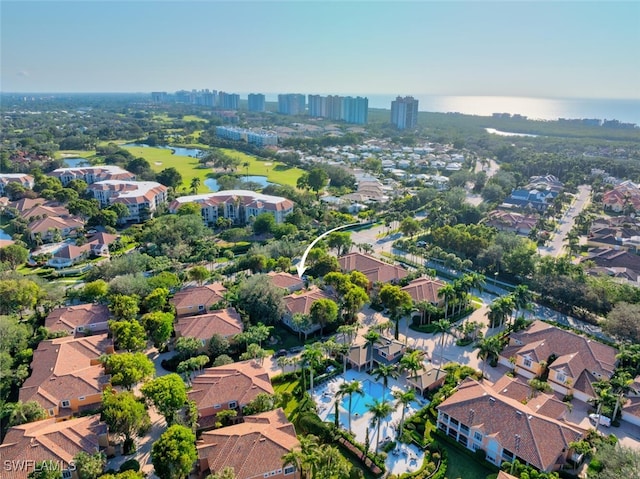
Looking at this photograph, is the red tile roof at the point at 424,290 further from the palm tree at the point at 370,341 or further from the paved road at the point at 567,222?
the paved road at the point at 567,222

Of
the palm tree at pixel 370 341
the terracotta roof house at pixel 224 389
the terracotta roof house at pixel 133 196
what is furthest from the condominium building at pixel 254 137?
the terracotta roof house at pixel 224 389

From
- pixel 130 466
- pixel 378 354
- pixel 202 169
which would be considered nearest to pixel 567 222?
pixel 378 354

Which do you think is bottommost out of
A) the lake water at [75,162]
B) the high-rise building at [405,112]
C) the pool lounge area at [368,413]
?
the pool lounge area at [368,413]

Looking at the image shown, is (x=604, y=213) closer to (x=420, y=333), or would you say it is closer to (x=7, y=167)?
(x=420, y=333)

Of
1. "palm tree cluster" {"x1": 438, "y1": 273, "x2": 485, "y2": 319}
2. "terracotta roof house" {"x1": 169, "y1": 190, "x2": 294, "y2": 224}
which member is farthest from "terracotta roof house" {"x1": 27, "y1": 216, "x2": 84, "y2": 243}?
"palm tree cluster" {"x1": 438, "y1": 273, "x2": 485, "y2": 319}

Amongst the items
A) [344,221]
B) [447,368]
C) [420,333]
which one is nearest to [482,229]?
[344,221]

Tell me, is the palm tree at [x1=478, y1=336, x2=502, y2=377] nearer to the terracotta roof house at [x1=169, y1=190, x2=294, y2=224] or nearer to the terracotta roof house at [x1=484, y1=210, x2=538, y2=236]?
the terracotta roof house at [x1=484, y1=210, x2=538, y2=236]
